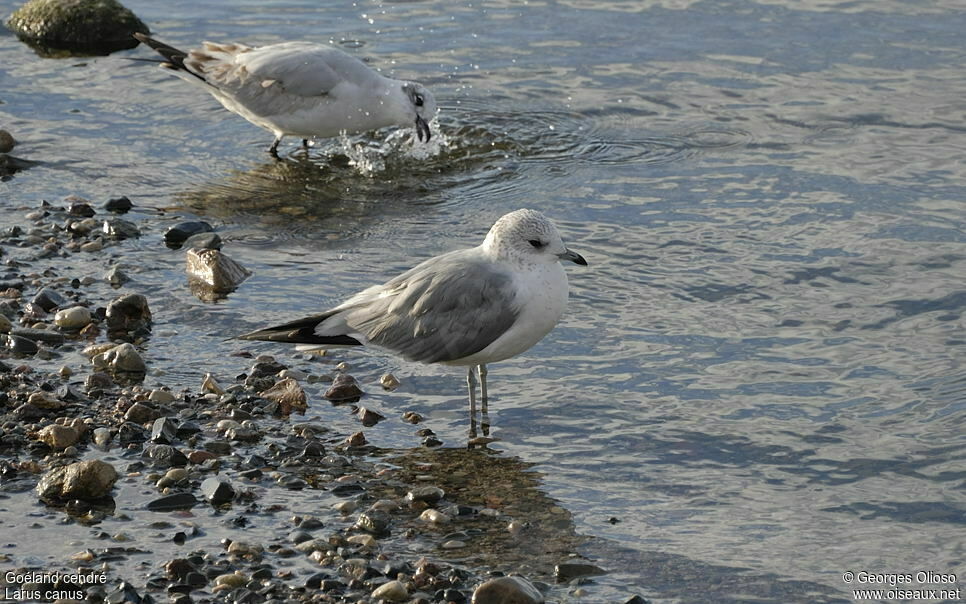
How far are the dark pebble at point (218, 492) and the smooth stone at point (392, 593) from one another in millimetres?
1007

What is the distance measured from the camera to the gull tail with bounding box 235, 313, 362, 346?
6.52 meters

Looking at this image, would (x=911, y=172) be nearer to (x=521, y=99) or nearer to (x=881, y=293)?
(x=881, y=293)

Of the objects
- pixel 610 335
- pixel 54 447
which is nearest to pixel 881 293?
pixel 610 335

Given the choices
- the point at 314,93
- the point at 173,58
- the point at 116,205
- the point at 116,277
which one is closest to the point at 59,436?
the point at 116,277

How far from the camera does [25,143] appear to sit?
424 inches

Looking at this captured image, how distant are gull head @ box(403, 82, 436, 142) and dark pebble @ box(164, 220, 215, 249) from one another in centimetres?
226

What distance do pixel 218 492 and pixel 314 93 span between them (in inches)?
214

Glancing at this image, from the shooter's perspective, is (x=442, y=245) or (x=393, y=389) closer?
(x=393, y=389)

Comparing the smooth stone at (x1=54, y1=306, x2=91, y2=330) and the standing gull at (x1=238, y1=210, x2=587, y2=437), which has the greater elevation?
the standing gull at (x1=238, y1=210, x2=587, y2=437)

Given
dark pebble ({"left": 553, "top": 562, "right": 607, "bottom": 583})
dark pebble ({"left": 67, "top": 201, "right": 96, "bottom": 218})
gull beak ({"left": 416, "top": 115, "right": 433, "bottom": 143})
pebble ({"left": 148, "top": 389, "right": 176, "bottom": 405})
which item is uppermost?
gull beak ({"left": 416, "top": 115, "right": 433, "bottom": 143})

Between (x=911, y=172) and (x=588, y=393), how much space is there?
405 cm

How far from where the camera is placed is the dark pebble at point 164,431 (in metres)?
6.20

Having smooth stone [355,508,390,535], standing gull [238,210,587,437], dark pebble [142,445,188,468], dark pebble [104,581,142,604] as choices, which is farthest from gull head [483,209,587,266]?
dark pebble [104,581,142,604]

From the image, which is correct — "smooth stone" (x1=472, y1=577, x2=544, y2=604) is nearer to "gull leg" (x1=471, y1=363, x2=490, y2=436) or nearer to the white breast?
the white breast
